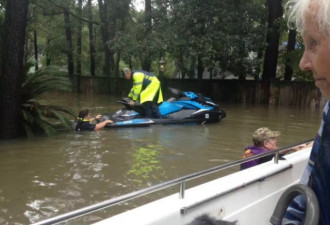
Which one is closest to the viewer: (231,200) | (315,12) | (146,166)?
(315,12)

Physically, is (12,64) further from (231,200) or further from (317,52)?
(317,52)

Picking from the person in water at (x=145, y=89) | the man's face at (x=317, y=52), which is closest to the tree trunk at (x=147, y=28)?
the person in water at (x=145, y=89)

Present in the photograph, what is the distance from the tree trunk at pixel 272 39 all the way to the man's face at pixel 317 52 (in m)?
17.6

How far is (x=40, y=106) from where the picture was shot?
9.17 m

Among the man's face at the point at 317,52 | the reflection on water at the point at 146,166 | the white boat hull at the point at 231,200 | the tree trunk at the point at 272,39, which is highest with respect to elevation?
the tree trunk at the point at 272,39

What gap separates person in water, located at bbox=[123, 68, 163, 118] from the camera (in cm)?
1023

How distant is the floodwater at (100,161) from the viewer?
16.0 ft

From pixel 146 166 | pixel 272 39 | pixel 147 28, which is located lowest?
pixel 146 166

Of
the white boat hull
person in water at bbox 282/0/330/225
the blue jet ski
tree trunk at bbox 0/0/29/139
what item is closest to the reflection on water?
the blue jet ski

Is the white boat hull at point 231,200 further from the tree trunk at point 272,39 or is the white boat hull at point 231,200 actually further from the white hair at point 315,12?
the tree trunk at point 272,39

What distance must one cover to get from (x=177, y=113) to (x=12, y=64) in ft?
14.9

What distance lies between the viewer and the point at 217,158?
719 centimetres

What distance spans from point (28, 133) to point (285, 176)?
270 inches

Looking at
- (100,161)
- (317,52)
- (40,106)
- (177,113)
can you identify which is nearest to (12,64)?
(40,106)
